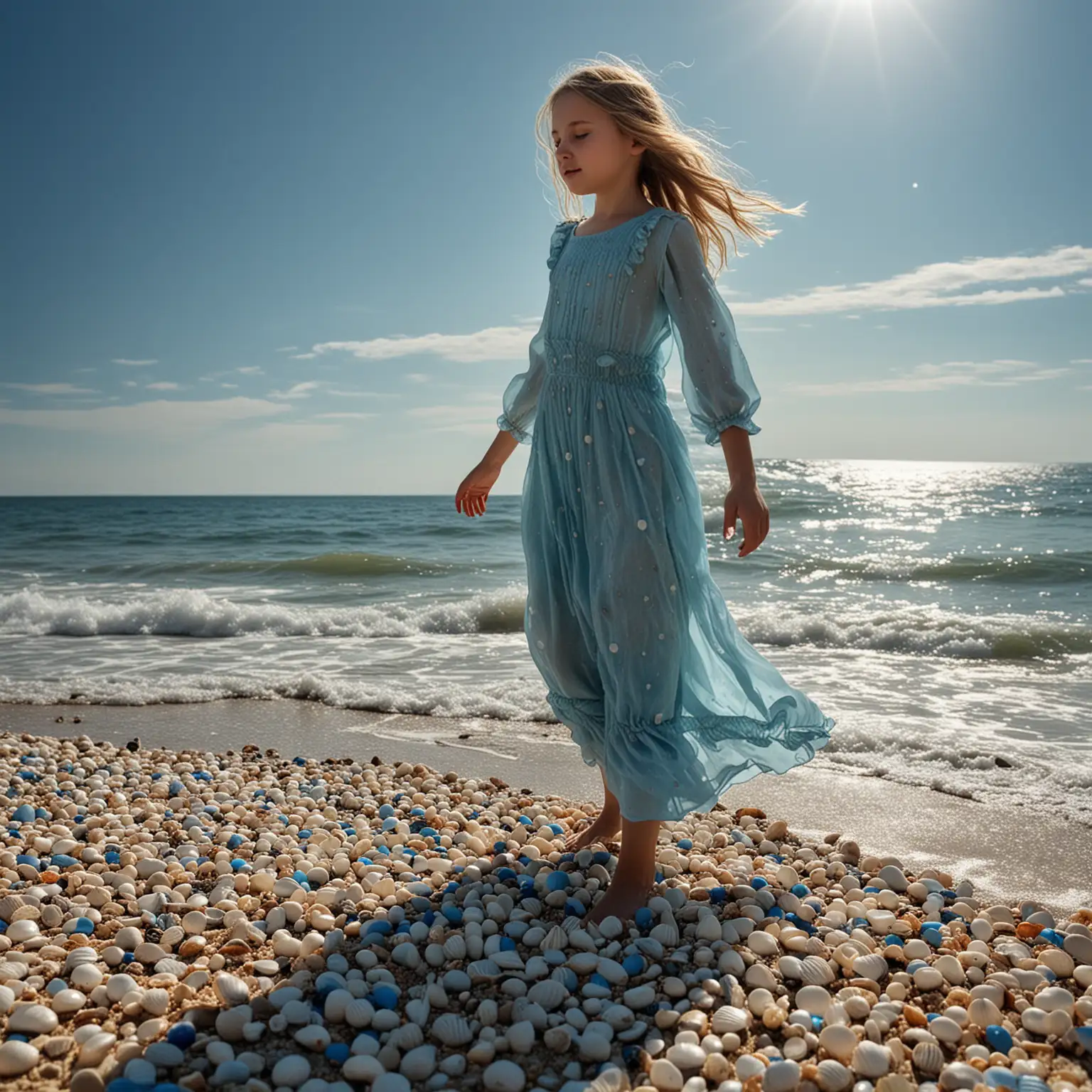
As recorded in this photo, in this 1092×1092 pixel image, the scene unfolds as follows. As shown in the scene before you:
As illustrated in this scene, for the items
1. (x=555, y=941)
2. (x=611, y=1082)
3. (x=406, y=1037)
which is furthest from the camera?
(x=555, y=941)

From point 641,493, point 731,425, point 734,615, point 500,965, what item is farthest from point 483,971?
point 734,615

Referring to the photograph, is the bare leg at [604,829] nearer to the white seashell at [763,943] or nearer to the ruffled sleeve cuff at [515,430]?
the white seashell at [763,943]

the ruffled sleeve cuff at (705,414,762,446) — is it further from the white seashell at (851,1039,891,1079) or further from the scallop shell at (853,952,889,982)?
the white seashell at (851,1039,891,1079)

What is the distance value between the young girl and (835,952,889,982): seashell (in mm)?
455

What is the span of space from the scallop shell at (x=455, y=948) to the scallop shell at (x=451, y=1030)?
259mm

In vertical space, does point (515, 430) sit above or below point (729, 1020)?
above

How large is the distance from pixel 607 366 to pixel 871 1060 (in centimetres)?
157

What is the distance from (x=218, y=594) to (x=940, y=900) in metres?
9.92

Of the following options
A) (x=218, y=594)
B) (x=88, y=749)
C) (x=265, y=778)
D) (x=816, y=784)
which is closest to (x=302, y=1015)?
(x=265, y=778)

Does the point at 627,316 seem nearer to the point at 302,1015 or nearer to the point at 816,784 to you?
the point at 302,1015

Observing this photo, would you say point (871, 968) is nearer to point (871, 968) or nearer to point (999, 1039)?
point (871, 968)

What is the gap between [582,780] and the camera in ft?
12.4

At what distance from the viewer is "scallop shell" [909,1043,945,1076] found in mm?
1642

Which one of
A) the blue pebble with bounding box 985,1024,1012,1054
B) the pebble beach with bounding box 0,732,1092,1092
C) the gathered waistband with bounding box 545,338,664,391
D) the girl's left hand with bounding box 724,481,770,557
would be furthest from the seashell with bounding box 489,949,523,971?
the gathered waistband with bounding box 545,338,664,391
